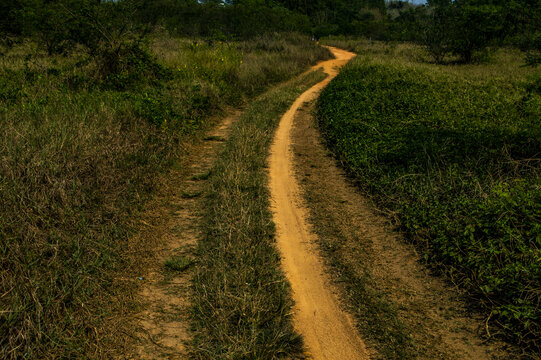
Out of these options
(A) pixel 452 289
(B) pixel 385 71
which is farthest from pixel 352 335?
(B) pixel 385 71

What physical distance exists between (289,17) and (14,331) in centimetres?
3584

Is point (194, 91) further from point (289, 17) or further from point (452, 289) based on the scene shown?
point (289, 17)

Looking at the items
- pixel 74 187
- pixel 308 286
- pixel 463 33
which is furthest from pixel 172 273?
pixel 463 33

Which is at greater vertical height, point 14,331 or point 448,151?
point 448,151

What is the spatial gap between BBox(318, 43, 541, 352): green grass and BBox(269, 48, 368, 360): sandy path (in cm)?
143

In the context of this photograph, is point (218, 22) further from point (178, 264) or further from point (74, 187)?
point (178, 264)

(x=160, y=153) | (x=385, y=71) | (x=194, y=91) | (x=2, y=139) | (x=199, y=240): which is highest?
(x=385, y=71)

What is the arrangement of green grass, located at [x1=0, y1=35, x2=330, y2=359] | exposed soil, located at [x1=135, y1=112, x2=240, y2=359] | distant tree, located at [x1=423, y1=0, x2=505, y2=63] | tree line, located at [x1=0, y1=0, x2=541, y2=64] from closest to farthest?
green grass, located at [x1=0, y1=35, x2=330, y2=359], exposed soil, located at [x1=135, y1=112, x2=240, y2=359], tree line, located at [x1=0, y1=0, x2=541, y2=64], distant tree, located at [x1=423, y1=0, x2=505, y2=63]

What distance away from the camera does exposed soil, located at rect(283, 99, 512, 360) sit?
3480mm

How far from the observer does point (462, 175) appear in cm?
596

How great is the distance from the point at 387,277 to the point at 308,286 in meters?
1.01

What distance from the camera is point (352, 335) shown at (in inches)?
140

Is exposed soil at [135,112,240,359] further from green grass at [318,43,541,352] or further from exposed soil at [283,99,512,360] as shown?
green grass at [318,43,541,352]

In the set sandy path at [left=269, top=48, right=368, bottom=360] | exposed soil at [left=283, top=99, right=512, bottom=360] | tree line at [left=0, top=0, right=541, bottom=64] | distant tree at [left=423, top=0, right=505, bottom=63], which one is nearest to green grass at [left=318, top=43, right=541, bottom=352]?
exposed soil at [left=283, top=99, right=512, bottom=360]
